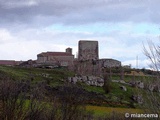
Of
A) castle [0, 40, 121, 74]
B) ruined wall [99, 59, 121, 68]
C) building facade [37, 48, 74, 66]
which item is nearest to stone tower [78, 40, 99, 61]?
castle [0, 40, 121, 74]

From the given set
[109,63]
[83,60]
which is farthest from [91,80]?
[109,63]

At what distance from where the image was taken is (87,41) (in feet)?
450

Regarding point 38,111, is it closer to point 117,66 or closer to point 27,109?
point 27,109

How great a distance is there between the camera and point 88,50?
138 m

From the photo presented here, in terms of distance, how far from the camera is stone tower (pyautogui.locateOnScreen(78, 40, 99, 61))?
449ft

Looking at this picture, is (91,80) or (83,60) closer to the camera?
(91,80)

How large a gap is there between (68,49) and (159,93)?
15812cm

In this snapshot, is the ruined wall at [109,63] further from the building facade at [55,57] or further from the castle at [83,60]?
the building facade at [55,57]

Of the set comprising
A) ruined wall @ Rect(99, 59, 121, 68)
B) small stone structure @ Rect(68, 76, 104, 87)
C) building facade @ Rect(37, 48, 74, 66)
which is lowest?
small stone structure @ Rect(68, 76, 104, 87)

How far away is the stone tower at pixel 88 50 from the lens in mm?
136875

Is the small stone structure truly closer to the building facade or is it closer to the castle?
the castle

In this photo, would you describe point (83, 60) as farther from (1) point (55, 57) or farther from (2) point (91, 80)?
(2) point (91, 80)

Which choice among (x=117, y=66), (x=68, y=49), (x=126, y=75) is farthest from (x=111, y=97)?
(x=68, y=49)

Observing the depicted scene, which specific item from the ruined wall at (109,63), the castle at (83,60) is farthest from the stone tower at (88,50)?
the ruined wall at (109,63)
